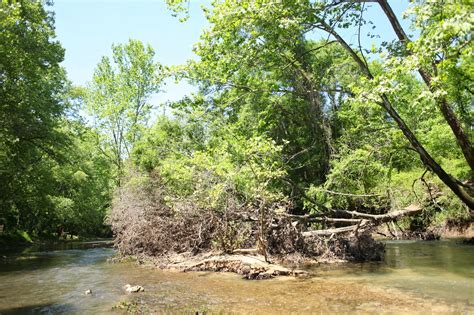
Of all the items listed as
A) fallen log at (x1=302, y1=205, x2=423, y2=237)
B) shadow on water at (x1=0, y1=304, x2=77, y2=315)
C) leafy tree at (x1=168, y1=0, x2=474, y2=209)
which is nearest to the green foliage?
leafy tree at (x1=168, y1=0, x2=474, y2=209)

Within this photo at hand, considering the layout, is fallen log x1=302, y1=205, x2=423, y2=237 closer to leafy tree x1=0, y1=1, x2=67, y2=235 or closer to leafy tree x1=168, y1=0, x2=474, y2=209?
leafy tree x1=168, y1=0, x2=474, y2=209

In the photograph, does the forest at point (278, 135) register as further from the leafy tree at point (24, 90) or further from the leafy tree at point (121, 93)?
the leafy tree at point (121, 93)

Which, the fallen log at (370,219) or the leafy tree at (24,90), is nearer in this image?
the fallen log at (370,219)

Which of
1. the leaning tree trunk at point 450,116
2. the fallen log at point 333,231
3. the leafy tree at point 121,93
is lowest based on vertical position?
the fallen log at point 333,231

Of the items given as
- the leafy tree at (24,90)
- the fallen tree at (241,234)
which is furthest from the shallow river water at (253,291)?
the leafy tree at (24,90)

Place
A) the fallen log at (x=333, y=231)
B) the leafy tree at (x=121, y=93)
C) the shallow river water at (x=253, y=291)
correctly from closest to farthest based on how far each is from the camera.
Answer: the shallow river water at (x=253, y=291) → the fallen log at (x=333, y=231) → the leafy tree at (x=121, y=93)

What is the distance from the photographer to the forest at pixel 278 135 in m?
11.1

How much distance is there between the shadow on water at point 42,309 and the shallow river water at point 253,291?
22 millimetres

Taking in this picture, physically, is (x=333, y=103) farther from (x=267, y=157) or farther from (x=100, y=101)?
(x=100, y=101)

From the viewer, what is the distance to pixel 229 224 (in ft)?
53.3

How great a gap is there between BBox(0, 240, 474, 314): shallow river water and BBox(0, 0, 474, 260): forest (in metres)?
2.23

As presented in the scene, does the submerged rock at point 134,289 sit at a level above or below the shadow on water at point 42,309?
above

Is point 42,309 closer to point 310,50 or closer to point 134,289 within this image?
point 134,289

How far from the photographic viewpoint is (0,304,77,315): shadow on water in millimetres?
9297
